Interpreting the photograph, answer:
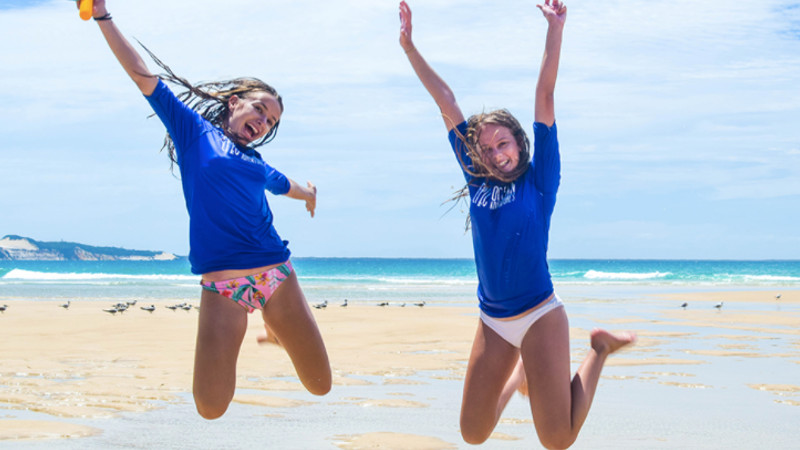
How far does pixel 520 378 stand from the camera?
17.0 ft

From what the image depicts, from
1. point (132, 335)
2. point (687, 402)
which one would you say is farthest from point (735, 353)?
point (132, 335)

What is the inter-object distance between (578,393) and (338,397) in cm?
353

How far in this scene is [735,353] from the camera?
11297mm

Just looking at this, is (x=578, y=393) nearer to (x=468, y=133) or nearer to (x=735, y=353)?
(x=468, y=133)

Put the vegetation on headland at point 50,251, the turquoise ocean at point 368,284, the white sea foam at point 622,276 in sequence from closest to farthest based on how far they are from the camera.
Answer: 1. the turquoise ocean at point 368,284
2. the white sea foam at point 622,276
3. the vegetation on headland at point 50,251

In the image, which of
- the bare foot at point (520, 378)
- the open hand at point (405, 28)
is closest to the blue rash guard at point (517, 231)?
the bare foot at point (520, 378)

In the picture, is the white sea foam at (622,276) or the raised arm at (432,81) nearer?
the raised arm at (432,81)

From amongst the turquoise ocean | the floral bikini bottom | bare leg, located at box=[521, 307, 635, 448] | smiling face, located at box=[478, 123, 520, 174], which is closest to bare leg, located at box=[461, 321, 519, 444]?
bare leg, located at box=[521, 307, 635, 448]

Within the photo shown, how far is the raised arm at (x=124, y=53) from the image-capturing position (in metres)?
4.59

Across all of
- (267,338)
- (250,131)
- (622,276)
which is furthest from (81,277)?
(250,131)

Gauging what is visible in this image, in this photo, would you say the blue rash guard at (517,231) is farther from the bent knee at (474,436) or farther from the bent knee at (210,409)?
the bent knee at (210,409)

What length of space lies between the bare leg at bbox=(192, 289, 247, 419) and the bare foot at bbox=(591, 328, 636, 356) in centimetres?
218

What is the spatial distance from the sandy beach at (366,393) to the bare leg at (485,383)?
4.51 feet

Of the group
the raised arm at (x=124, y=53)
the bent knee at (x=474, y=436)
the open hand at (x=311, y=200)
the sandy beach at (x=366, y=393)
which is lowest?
the sandy beach at (x=366, y=393)
